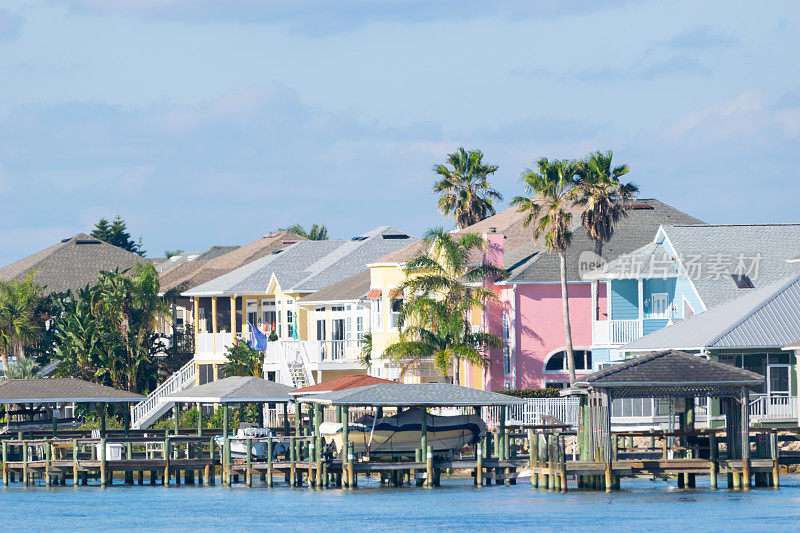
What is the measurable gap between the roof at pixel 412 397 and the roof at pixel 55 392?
1185 centimetres

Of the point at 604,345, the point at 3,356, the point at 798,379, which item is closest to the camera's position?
the point at 798,379

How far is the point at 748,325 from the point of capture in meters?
57.0

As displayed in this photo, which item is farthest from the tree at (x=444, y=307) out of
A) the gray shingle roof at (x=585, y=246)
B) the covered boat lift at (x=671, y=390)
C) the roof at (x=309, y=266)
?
the covered boat lift at (x=671, y=390)

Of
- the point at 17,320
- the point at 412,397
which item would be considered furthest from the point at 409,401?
the point at 17,320

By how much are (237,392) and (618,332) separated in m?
15.8

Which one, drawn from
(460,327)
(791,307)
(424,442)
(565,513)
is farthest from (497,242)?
(565,513)

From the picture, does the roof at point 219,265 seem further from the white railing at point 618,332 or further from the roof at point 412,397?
the roof at point 412,397

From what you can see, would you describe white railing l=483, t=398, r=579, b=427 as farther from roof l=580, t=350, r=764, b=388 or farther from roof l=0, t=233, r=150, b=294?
roof l=0, t=233, r=150, b=294

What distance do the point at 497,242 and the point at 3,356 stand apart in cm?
3000

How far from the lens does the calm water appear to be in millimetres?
43125

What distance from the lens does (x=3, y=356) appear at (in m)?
86.6

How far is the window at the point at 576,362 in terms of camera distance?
230ft

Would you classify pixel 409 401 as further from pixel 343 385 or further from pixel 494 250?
pixel 494 250

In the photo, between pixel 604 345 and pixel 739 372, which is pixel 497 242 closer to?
pixel 604 345
